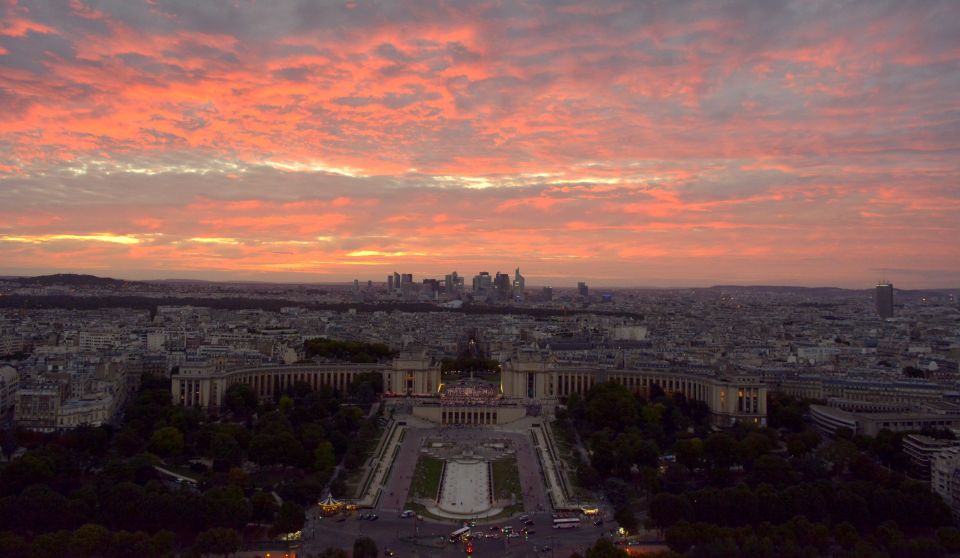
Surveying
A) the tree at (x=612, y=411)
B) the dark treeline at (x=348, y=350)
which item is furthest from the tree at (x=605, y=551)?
the dark treeline at (x=348, y=350)

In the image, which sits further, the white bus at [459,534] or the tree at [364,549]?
the white bus at [459,534]

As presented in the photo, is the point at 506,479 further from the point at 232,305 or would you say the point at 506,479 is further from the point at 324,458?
the point at 232,305

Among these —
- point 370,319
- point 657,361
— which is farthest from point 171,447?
point 370,319

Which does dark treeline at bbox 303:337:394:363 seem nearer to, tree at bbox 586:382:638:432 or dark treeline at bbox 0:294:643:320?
tree at bbox 586:382:638:432

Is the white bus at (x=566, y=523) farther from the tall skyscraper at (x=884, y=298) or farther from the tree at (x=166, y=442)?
the tall skyscraper at (x=884, y=298)

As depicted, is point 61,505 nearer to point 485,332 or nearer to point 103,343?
point 103,343

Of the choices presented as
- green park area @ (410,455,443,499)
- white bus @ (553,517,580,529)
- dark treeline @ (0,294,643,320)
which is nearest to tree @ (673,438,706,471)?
white bus @ (553,517,580,529)

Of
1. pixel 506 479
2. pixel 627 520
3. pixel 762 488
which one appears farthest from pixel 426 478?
pixel 762 488
